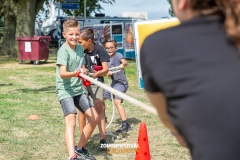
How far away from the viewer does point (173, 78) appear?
4.27 feet

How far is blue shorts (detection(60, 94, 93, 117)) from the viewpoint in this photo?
5.18m

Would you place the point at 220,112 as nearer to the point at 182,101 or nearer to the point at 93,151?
the point at 182,101

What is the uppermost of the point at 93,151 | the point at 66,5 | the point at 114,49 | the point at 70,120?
the point at 66,5

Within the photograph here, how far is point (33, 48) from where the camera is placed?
66.6 feet

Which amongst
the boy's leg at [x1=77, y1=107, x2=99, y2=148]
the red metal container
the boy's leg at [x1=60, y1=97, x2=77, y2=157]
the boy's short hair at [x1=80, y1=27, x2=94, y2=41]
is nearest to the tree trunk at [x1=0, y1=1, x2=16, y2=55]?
the red metal container

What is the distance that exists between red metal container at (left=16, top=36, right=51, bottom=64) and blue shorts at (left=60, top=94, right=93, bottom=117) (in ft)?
49.9

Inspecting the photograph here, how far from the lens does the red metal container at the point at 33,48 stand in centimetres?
2033

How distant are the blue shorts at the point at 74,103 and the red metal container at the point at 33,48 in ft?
49.9

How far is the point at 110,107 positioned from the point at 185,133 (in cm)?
808

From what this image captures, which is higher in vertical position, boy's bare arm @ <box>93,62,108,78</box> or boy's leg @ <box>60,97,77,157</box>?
boy's bare arm @ <box>93,62,108,78</box>

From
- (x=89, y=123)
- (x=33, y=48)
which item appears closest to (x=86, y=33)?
(x=89, y=123)

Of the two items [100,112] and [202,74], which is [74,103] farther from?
[202,74]

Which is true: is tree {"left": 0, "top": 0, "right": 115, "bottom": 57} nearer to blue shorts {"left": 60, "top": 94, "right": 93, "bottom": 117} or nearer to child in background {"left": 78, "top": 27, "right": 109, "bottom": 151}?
child in background {"left": 78, "top": 27, "right": 109, "bottom": 151}

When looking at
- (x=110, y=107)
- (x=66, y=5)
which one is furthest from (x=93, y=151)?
(x=66, y=5)
